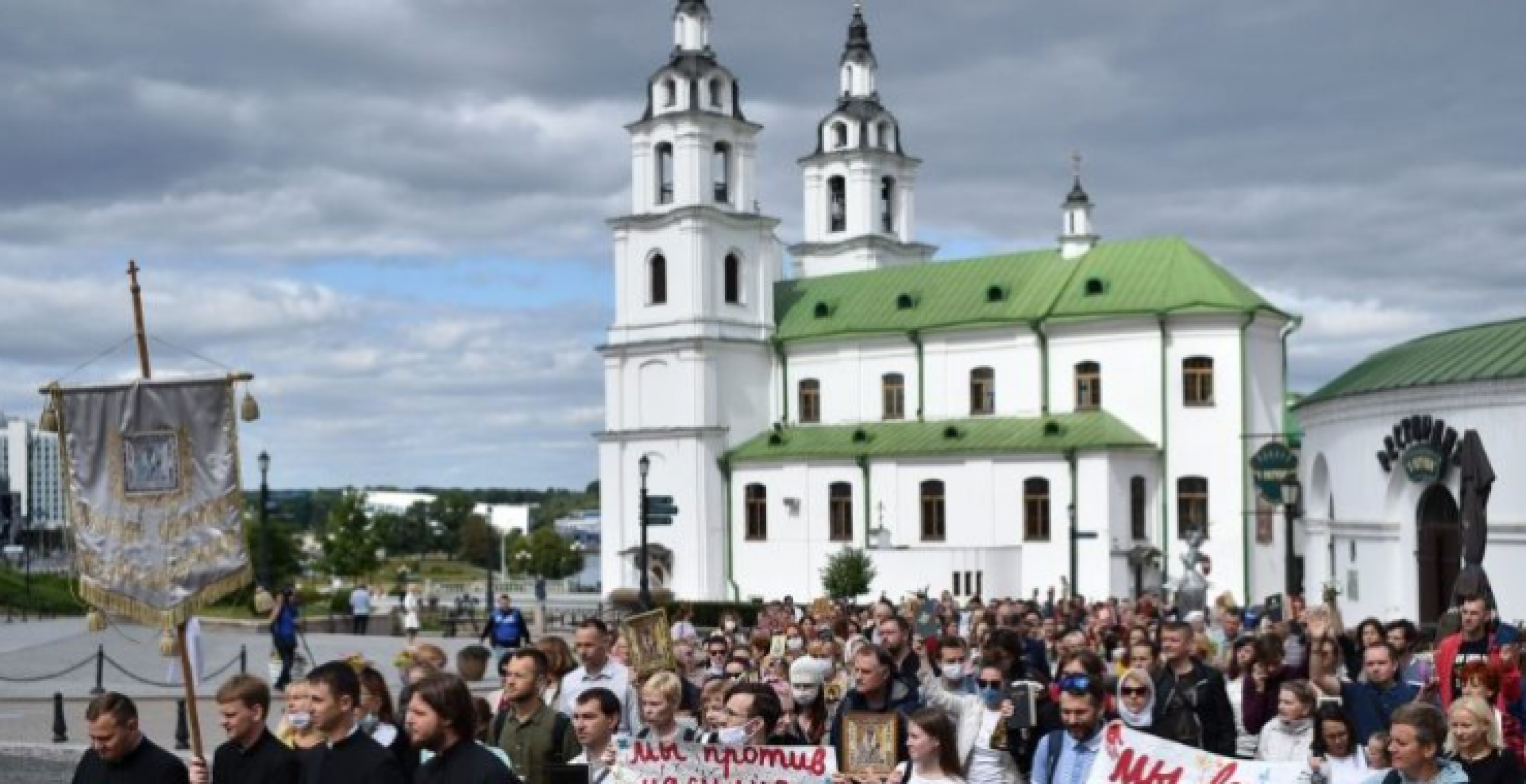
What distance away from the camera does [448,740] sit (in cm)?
750

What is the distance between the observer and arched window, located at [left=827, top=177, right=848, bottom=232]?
262 feet

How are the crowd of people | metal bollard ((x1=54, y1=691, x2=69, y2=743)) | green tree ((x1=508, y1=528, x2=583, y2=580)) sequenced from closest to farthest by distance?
the crowd of people → metal bollard ((x1=54, y1=691, x2=69, y2=743)) → green tree ((x1=508, y1=528, x2=583, y2=580))

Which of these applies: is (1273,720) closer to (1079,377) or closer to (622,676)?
(622,676)

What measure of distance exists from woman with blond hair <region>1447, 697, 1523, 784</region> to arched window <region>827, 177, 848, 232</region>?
235 ft

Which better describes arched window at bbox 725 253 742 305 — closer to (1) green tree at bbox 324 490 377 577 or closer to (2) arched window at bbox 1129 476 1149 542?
(2) arched window at bbox 1129 476 1149 542

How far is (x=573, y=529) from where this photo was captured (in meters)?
197

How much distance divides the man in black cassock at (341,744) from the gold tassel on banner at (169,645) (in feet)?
6.79

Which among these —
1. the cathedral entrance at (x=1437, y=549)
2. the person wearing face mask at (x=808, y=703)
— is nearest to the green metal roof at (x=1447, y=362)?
the cathedral entrance at (x=1437, y=549)

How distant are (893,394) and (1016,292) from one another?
6.00m

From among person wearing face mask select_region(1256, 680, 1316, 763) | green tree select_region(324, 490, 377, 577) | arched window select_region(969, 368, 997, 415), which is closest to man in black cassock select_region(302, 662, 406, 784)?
person wearing face mask select_region(1256, 680, 1316, 763)

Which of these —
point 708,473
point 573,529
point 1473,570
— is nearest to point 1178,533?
point 708,473

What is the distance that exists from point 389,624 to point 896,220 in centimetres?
3627

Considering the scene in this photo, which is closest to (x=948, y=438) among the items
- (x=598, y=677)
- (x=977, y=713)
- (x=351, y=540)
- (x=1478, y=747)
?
(x=351, y=540)

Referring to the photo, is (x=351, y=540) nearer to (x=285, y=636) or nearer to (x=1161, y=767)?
(x=285, y=636)
